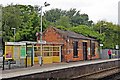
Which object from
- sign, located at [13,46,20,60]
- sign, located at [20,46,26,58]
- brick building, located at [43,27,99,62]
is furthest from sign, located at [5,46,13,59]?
brick building, located at [43,27,99,62]

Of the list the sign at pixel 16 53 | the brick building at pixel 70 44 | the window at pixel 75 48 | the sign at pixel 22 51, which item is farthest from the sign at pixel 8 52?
the window at pixel 75 48

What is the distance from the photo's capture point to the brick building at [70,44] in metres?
39.5

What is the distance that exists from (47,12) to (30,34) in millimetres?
69449

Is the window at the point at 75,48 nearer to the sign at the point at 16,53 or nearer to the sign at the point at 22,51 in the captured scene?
the sign at the point at 22,51

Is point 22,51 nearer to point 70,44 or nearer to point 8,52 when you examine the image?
point 8,52

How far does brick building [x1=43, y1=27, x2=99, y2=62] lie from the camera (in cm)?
3947

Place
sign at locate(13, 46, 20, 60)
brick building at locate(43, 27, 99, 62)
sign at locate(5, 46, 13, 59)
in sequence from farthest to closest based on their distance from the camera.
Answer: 1. brick building at locate(43, 27, 99, 62)
2. sign at locate(13, 46, 20, 60)
3. sign at locate(5, 46, 13, 59)

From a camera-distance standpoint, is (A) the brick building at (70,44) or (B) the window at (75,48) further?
(B) the window at (75,48)

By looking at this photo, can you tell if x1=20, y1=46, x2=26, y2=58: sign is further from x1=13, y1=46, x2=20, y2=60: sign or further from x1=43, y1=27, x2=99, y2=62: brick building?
x1=43, y1=27, x2=99, y2=62: brick building

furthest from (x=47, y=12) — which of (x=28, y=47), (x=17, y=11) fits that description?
(x=28, y=47)

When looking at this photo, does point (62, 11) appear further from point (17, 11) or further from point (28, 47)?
point (28, 47)

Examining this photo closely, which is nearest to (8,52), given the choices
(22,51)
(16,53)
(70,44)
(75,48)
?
(16,53)

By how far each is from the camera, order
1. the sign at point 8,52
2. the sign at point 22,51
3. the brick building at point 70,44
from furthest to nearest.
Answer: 1. the brick building at point 70,44
2. the sign at point 22,51
3. the sign at point 8,52

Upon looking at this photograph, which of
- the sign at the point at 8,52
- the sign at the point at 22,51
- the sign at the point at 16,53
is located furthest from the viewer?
the sign at the point at 22,51
